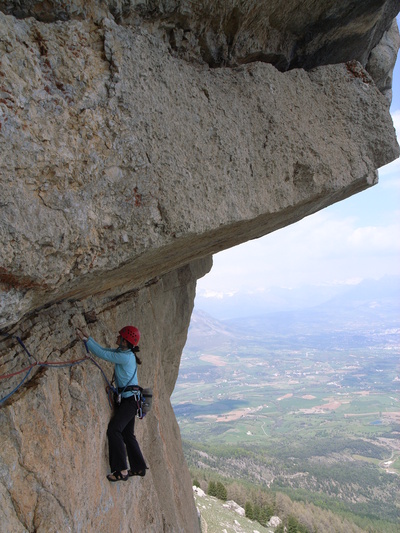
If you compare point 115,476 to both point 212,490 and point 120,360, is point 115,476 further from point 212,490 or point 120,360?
point 212,490

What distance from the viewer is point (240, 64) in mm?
5477

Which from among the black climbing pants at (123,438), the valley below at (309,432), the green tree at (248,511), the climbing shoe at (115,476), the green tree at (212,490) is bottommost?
the valley below at (309,432)

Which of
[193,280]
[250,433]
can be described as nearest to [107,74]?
[193,280]

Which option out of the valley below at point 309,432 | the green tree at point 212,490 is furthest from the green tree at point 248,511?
the valley below at point 309,432

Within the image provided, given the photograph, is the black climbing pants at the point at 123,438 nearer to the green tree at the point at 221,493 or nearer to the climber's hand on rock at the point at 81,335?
the climber's hand on rock at the point at 81,335

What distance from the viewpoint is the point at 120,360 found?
5086 millimetres

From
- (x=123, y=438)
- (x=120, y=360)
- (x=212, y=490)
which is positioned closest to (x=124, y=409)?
(x=123, y=438)

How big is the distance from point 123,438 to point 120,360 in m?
1.23

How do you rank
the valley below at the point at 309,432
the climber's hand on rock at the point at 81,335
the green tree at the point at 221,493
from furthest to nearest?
the valley below at the point at 309,432 < the green tree at the point at 221,493 < the climber's hand on rock at the point at 81,335

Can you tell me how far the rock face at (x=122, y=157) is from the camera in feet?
11.1

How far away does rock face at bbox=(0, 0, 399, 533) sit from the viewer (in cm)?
339

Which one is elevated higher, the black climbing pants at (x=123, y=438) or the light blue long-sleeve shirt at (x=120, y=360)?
the light blue long-sleeve shirt at (x=120, y=360)

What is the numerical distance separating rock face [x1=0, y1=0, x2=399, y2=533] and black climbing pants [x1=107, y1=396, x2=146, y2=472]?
0.17 metres

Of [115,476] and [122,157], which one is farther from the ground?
[122,157]
